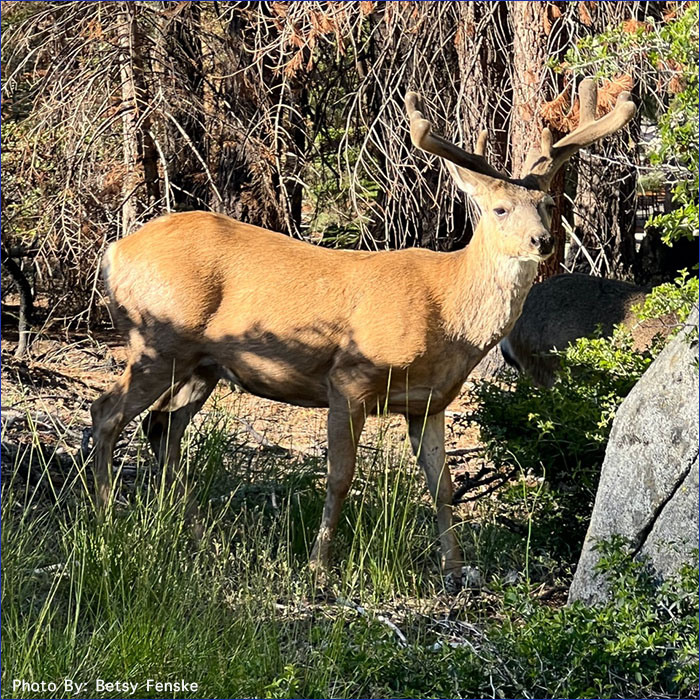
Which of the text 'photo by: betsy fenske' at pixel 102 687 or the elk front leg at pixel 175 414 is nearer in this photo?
the text 'photo by: betsy fenske' at pixel 102 687

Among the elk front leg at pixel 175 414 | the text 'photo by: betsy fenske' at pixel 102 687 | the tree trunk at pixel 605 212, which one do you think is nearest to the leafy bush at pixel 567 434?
the elk front leg at pixel 175 414

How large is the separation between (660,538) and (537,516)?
1.44 meters

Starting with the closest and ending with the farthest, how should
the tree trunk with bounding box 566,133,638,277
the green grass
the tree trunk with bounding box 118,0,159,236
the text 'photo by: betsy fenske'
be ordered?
the text 'photo by: betsy fenske'
the green grass
the tree trunk with bounding box 118,0,159,236
the tree trunk with bounding box 566,133,638,277

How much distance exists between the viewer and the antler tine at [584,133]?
20.9ft

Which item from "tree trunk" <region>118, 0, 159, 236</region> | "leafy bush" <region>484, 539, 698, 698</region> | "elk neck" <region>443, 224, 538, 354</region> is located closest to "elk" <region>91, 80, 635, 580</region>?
"elk neck" <region>443, 224, 538, 354</region>

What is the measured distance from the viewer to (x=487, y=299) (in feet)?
20.8

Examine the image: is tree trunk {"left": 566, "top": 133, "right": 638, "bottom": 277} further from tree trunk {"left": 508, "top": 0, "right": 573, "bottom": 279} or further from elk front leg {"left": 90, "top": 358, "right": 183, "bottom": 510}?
elk front leg {"left": 90, "top": 358, "right": 183, "bottom": 510}

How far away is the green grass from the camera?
464 cm

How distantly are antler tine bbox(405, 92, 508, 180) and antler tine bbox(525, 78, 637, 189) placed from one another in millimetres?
259

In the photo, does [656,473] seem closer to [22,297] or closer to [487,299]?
[487,299]

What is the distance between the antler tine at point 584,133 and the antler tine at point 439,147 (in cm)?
26

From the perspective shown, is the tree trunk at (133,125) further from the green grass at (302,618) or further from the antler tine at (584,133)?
the green grass at (302,618)

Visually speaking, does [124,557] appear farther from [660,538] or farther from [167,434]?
[660,538]

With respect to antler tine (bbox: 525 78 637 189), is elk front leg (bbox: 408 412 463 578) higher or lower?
lower
